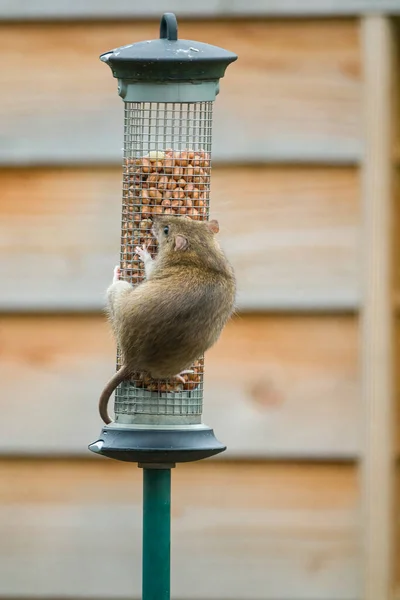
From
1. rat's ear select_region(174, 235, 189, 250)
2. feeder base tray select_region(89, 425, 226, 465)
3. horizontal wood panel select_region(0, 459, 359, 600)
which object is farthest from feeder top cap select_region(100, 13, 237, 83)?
horizontal wood panel select_region(0, 459, 359, 600)

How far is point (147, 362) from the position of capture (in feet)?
9.70

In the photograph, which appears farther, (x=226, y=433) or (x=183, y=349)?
(x=226, y=433)

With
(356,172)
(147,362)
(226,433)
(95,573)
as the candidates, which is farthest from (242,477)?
(147,362)

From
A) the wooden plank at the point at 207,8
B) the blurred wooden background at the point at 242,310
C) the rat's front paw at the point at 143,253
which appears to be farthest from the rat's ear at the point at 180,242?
the wooden plank at the point at 207,8

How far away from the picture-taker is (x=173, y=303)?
2.89 m

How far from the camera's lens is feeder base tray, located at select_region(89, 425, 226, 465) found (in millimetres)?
2869

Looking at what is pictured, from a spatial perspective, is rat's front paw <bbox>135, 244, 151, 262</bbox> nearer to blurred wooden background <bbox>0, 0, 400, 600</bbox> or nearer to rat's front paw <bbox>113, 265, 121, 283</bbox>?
rat's front paw <bbox>113, 265, 121, 283</bbox>

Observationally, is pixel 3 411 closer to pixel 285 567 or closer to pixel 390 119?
pixel 285 567

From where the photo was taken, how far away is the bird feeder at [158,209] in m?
2.91

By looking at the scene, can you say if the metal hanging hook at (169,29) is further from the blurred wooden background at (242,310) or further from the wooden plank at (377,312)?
the wooden plank at (377,312)

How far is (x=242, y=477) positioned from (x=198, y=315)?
1403 millimetres

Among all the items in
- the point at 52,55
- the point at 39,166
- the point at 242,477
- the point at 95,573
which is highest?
the point at 52,55

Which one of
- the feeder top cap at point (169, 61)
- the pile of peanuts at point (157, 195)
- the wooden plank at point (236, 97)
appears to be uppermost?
the wooden plank at point (236, 97)

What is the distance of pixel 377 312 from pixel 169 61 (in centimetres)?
151
